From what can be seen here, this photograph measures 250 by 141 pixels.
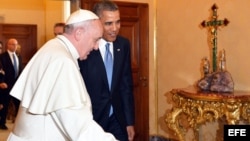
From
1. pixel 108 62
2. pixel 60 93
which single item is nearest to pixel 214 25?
pixel 108 62

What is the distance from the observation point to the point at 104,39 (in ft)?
10.2

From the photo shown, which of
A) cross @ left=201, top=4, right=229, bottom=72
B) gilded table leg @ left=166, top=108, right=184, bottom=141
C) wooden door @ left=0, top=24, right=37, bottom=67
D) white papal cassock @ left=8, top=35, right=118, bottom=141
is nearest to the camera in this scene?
white papal cassock @ left=8, top=35, right=118, bottom=141

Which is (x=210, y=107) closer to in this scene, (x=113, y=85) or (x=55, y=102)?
(x=113, y=85)

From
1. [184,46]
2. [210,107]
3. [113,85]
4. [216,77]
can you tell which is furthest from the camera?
[184,46]

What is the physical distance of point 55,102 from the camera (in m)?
1.93

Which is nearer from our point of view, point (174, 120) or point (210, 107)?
point (210, 107)

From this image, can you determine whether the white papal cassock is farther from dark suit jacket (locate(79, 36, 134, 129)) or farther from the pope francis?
dark suit jacket (locate(79, 36, 134, 129))

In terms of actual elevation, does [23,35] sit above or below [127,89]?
above

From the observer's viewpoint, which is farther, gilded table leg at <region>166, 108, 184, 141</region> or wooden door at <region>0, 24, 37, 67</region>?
wooden door at <region>0, 24, 37, 67</region>

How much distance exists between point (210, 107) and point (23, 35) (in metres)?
6.94

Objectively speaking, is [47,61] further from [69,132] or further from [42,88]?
[69,132]

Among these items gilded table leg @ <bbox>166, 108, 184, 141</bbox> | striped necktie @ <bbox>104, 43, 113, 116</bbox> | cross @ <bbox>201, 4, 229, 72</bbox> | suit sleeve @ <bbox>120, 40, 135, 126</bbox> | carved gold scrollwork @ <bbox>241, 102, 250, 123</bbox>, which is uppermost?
cross @ <bbox>201, 4, 229, 72</bbox>

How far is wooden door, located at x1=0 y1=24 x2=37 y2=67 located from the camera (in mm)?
9609

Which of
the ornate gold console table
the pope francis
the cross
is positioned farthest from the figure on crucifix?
the pope francis
